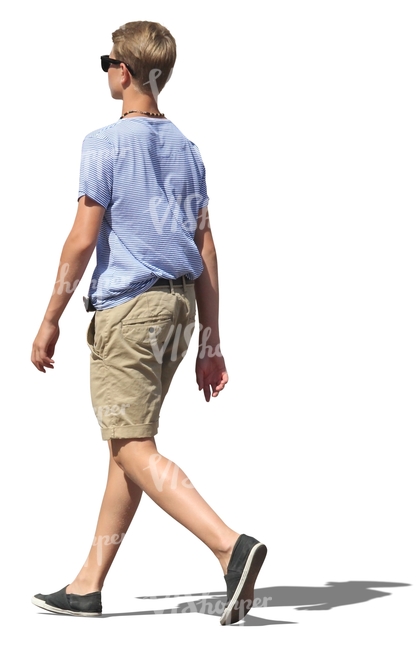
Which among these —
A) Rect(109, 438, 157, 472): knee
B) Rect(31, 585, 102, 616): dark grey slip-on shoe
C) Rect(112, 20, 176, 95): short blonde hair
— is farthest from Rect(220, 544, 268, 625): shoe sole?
Rect(112, 20, 176, 95): short blonde hair

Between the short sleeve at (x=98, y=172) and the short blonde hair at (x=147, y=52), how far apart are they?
0.34 meters

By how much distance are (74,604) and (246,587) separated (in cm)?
96

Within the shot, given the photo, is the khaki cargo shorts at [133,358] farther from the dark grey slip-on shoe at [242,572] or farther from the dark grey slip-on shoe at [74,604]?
the dark grey slip-on shoe at [74,604]

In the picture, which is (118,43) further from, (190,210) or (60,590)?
(60,590)

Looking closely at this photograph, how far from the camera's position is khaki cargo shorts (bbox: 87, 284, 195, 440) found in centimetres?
568

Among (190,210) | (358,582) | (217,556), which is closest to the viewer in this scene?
(217,556)

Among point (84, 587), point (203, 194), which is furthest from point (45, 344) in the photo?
point (84, 587)

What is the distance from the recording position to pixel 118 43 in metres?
5.84

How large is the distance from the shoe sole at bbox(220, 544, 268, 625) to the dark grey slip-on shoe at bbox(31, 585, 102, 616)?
76cm

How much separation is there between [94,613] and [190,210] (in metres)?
1.83

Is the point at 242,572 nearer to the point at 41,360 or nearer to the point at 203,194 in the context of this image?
the point at 41,360

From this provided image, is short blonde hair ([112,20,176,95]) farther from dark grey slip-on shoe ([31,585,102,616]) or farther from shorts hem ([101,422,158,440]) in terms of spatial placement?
dark grey slip-on shoe ([31,585,102,616])

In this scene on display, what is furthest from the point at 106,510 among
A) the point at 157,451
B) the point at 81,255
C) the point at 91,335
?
the point at 81,255

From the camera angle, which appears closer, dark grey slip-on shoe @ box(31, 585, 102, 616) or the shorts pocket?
the shorts pocket
